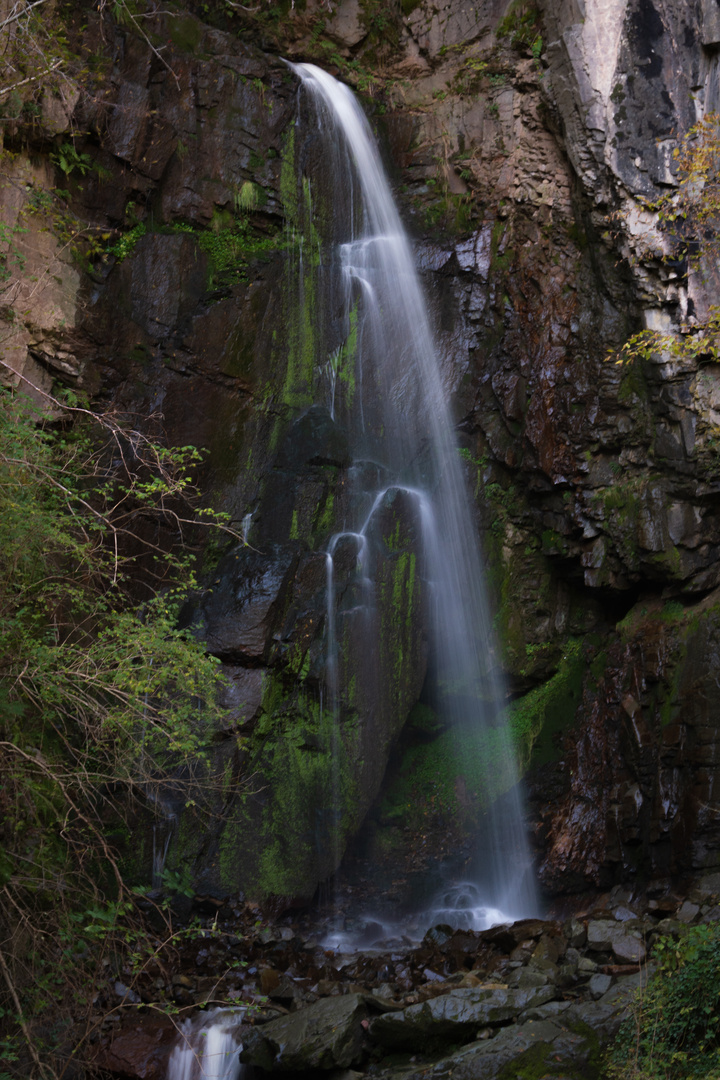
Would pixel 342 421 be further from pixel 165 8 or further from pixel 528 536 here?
pixel 165 8

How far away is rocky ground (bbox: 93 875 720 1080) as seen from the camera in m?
5.80

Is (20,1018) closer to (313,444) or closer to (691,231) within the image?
(313,444)

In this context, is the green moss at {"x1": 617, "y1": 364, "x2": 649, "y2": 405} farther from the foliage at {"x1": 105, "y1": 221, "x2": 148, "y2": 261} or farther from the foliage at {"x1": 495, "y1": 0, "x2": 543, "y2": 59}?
the foliage at {"x1": 105, "y1": 221, "x2": 148, "y2": 261}

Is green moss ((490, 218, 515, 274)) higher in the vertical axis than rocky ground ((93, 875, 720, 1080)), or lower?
higher

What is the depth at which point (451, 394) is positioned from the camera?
11.8 m

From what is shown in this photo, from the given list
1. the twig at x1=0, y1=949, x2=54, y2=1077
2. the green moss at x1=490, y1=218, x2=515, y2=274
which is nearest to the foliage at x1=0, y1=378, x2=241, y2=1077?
the twig at x1=0, y1=949, x2=54, y2=1077

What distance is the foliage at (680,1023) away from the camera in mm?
4914

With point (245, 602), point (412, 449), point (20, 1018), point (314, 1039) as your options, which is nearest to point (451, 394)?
point (412, 449)

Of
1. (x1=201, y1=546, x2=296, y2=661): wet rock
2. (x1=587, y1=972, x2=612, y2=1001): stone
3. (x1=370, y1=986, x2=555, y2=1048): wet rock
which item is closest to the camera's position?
(x1=370, y1=986, x2=555, y2=1048): wet rock

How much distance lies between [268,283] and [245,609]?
4821 millimetres

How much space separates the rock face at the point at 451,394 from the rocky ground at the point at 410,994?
846 mm

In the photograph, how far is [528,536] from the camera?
11.2m

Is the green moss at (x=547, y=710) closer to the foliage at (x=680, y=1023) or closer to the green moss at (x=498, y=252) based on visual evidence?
the foliage at (x=680, y=1023)

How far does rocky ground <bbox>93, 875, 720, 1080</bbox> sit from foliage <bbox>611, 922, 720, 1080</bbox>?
27 centimetres
